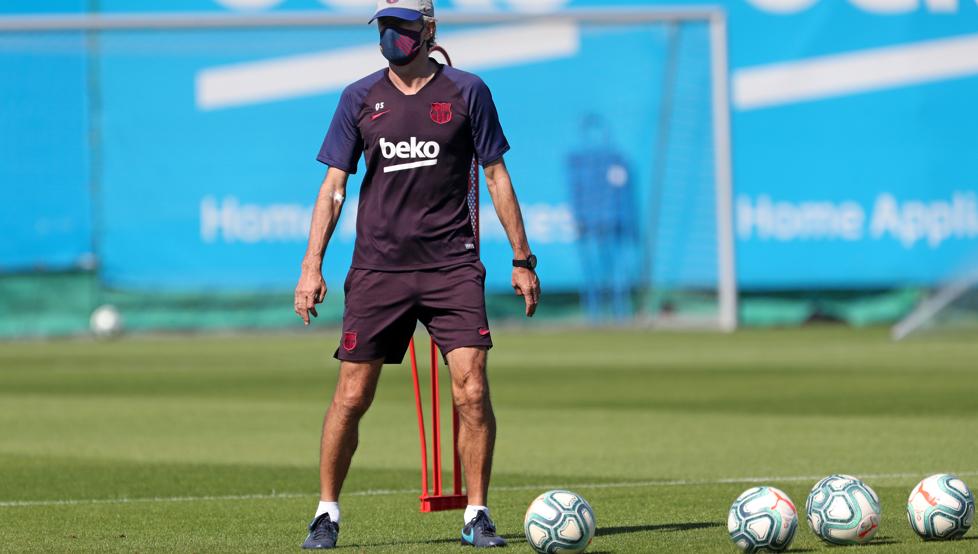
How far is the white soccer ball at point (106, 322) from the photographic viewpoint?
96.9 feet

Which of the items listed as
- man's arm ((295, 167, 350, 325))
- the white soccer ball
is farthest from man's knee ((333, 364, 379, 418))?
the white soccer ball

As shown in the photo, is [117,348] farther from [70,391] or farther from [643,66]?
[643,66]

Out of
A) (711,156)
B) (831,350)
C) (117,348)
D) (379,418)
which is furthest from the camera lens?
(711,156)

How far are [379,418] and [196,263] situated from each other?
15181 mm

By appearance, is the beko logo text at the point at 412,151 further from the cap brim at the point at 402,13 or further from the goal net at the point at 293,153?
the goal net at the point at 293,153

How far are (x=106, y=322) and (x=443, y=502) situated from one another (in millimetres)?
22104

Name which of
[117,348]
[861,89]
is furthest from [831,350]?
[117,348]

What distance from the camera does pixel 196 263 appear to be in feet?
99.2

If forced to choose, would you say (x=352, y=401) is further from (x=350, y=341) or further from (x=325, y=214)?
(x=325, y=214)

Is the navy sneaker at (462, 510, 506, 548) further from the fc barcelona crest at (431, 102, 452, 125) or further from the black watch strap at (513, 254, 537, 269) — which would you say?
the fc barcelona crest at (431, 102, 452, 125)

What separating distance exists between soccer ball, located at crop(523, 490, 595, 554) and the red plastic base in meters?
1.12

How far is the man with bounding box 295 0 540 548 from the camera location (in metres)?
7.62

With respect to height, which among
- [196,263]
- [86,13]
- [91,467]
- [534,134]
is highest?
[86,13]

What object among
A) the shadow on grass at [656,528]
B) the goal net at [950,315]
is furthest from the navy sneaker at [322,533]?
the goal net at [950,315]
